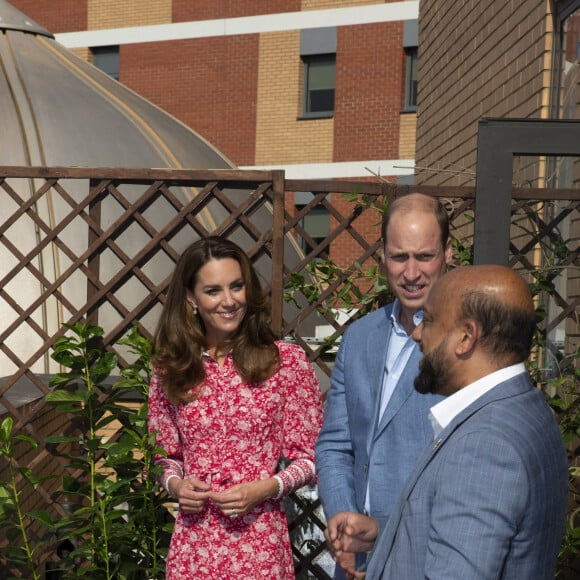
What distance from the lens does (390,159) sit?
18359 mm

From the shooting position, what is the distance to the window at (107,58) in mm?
21094

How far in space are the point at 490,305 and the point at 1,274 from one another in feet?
19.7

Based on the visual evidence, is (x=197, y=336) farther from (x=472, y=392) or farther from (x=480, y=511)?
(x=480, y=511)

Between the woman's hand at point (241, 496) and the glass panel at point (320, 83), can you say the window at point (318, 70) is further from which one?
the woman's hand at point (241, 496)

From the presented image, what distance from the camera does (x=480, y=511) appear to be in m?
1.38

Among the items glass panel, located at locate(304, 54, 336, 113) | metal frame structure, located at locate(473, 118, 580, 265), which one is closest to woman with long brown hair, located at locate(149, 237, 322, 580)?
metal frame structure, located at locate(473, 118, 580, 265)

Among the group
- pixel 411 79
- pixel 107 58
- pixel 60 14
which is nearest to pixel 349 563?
pixel 411 79

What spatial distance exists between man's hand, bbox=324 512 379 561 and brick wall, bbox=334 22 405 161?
16682 millimetres

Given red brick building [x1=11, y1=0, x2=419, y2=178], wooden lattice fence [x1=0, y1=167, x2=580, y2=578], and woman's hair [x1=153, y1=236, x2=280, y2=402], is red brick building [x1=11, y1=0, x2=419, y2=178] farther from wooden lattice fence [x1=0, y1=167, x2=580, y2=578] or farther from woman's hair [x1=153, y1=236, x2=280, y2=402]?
woman's hair [x1=153, y1=236, x2=280, y2=402]

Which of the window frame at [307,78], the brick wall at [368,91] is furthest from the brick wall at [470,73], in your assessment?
the window frame at [307,78]

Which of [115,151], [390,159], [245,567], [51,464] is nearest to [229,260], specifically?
[245,567]

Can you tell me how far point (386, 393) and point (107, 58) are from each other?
66.8ft

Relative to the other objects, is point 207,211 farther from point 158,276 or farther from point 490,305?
point 490,305

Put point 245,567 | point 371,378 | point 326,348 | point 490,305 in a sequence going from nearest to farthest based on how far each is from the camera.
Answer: point 490,305 → point 371,378 → point 245,567 → point 326,348
